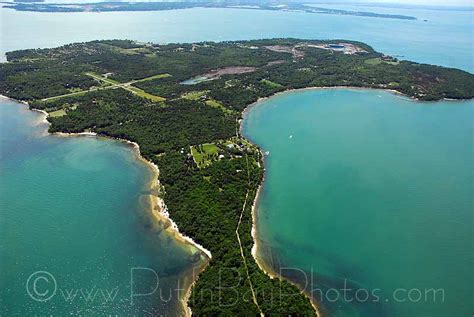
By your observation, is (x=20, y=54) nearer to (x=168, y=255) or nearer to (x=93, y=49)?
(x=93, y=49)

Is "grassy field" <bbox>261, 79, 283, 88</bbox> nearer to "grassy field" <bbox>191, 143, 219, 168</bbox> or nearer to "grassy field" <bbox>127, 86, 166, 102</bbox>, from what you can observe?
"grassy field" <bbox>127, 86, 166, 102</bbox>

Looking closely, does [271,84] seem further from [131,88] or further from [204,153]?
[204,153]

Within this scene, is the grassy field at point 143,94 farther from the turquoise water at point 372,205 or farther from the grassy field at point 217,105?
the turquoise water at point 372,205

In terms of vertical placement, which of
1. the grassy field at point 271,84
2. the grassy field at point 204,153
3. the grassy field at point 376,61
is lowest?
the grassy field at point 204,153

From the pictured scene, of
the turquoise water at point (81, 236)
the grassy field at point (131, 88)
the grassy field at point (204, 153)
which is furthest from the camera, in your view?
the grassy field at point (131, 88)

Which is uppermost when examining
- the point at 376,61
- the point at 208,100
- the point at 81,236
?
the point at 376,61

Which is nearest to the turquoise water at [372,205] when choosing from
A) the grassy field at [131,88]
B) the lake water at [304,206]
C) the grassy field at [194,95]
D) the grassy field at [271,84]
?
the lake water at [304,206]

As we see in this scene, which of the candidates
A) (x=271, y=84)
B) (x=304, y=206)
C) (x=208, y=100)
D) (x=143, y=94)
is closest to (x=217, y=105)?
(x=208, y=100)
